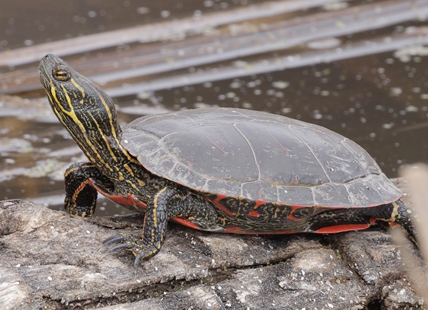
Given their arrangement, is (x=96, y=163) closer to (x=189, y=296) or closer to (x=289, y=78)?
(x=189, y=296)

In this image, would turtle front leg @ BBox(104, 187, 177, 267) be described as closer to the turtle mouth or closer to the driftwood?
the driftwood

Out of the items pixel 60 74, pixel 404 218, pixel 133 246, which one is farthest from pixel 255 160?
pixel 60 74

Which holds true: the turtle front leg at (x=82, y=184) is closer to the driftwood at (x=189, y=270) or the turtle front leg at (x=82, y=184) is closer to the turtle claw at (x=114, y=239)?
the driftwood at (x=189, y=270)

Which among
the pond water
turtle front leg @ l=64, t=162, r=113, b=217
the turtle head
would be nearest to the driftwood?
turtle front leg @ l=64, t=162, r=113, b=217

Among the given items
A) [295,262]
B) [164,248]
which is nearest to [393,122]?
[295,262]

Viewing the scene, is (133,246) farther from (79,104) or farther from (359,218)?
(359,218)

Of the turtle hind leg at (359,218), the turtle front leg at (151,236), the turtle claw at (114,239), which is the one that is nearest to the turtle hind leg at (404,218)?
the turtle hind leg at (359,218)
